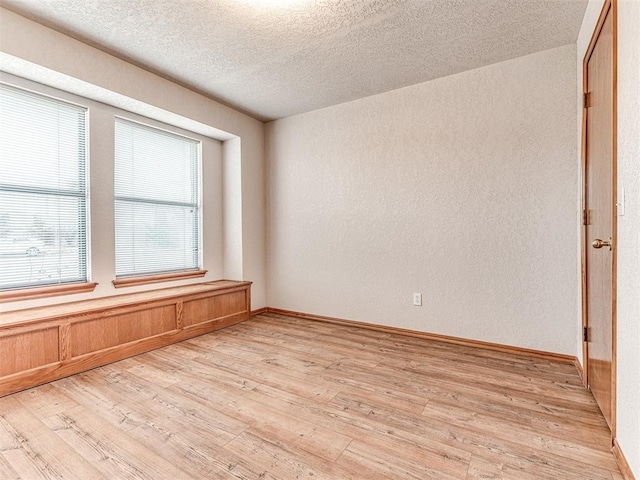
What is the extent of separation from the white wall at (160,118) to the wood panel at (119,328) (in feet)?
1.35

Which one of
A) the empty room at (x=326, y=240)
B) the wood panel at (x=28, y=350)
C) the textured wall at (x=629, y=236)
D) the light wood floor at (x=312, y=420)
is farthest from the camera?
the wood panel at (x=28, y=350)

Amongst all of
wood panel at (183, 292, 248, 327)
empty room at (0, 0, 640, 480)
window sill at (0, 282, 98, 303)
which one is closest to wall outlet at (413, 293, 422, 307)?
empty room at (0, 0, 640, 480)

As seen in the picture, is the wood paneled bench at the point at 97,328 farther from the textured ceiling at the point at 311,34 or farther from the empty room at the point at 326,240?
the textured ceiling at the point at 311,34

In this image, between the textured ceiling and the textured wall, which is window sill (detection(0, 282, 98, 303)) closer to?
the textured ceiling

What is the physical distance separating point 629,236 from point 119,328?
3.43m

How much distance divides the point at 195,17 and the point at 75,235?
2.11 meters

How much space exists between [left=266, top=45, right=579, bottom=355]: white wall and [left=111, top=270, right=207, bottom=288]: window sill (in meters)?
1.12

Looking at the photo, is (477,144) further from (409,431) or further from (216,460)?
(216,460)

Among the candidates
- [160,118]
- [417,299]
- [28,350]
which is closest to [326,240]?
[417,299]

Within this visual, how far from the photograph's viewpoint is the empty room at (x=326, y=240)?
154 cm

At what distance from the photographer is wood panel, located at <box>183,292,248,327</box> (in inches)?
132

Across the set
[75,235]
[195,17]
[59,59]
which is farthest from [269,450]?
[59,59]

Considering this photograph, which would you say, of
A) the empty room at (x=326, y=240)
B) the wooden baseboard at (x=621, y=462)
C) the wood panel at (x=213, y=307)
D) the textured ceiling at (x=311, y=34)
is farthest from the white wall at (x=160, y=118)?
the wooden baseboard at (x=621, y=462)

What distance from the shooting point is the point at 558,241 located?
2643mm
